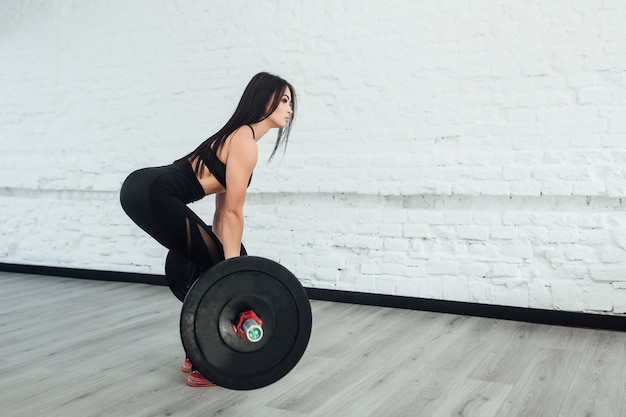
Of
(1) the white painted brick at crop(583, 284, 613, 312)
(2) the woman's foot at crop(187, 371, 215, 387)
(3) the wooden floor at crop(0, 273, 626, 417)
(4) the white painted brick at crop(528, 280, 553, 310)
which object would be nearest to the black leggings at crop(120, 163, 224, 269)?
(2) the woman's foot at crop(187, 371, 215, 387)

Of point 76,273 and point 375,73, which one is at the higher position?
point 375,73

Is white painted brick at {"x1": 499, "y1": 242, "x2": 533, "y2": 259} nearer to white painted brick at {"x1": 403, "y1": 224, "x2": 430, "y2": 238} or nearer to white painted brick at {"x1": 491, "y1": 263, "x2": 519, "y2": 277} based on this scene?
white painted brick at {"x1": 491, "y1": 263, "x2": 519, "y2": 277}

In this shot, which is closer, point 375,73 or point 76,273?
point 375,73

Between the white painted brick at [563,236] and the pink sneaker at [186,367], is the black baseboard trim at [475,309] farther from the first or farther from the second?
the pink sneaker at [186,367]

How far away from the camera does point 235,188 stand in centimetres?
208

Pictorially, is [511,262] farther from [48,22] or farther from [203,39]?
[48,22]

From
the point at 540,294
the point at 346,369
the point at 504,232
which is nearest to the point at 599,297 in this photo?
the point at 540,294

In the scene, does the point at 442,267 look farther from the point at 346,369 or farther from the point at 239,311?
the point at 239,311

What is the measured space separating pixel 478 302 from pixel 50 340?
2.25 m

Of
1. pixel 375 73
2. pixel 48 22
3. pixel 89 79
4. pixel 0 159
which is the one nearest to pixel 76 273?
pixel 0 159

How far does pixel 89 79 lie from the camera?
14.7ft

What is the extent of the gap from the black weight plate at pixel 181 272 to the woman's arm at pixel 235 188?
0.97 ft

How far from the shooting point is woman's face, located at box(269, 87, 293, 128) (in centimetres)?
223

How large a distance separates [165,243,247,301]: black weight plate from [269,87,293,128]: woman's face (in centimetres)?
53
